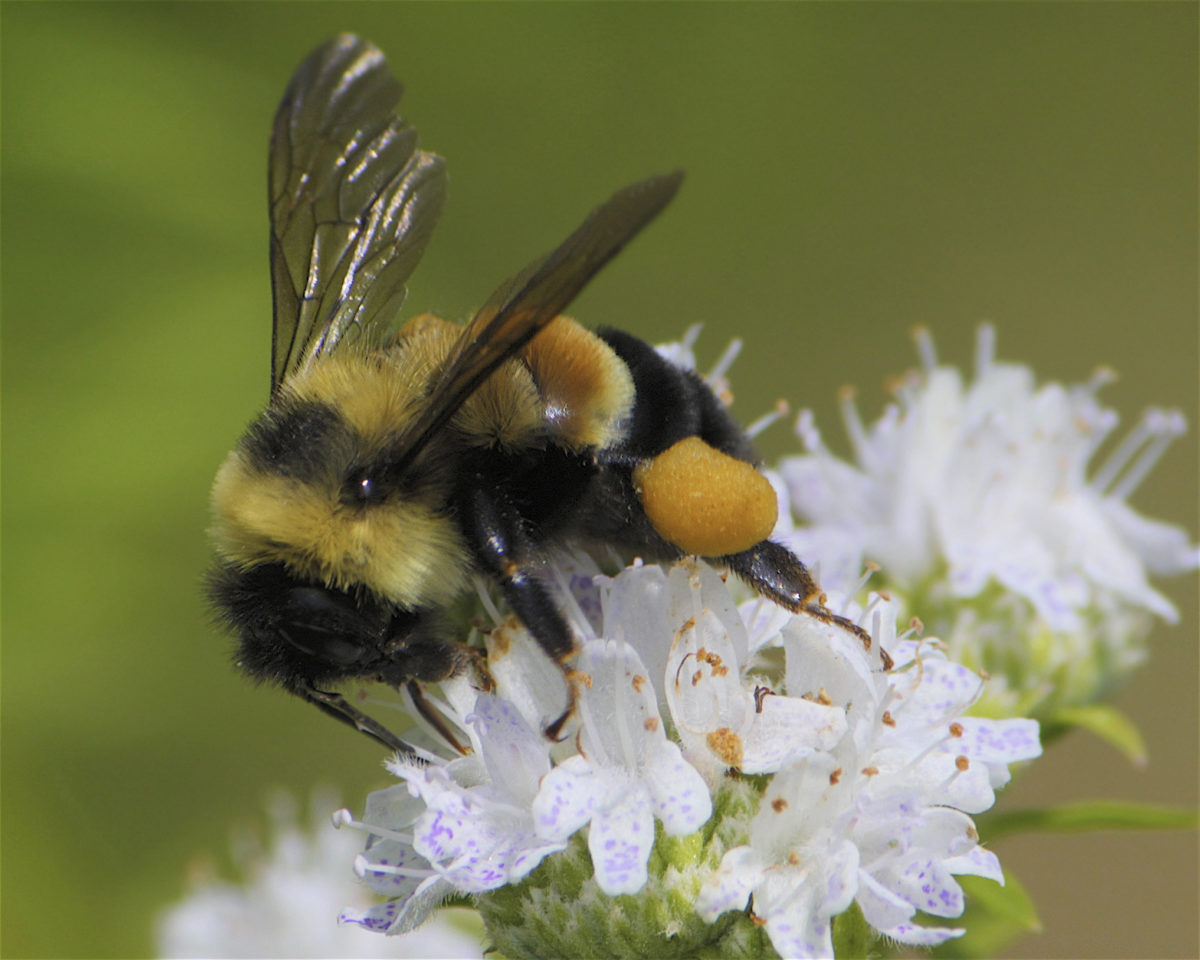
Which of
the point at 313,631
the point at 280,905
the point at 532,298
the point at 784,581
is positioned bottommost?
the point at 280,905

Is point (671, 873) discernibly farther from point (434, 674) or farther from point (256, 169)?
point (256, 169)

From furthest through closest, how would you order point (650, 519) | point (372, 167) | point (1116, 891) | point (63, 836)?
point (1116, 891) < point (63, 836) < point (372, 167) < point (650, 519)

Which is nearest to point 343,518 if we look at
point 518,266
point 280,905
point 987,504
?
point 987,504

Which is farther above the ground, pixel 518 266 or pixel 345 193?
pixel 345 193

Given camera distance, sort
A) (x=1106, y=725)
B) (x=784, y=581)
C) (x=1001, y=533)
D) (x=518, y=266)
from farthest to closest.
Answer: (x=518, y=266) → (x=1001, y=533) → (x=1106, y=725) → (x=784, y=581)

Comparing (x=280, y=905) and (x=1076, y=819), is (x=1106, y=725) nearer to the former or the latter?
(x=1076, y=819)

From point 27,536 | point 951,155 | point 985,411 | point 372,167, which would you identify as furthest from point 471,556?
point 951,155

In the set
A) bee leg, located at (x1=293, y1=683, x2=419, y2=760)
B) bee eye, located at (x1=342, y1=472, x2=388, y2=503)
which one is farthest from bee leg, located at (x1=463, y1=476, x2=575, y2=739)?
bee leg, located at (x1=293, y1=683, x2=419, y2=760)

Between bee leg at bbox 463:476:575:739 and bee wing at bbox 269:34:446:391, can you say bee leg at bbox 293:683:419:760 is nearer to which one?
bee leg at bbox 463:476:575:739
